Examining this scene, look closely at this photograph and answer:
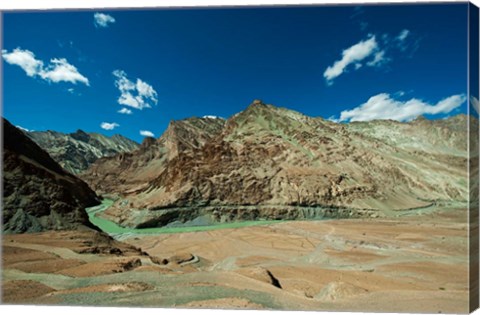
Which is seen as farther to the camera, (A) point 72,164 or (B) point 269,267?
(A) point 72,164

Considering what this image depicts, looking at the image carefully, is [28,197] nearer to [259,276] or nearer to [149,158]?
[259,276]

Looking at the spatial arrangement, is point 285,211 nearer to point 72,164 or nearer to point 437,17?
point 437,17

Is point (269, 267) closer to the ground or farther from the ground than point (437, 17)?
closer to the ground

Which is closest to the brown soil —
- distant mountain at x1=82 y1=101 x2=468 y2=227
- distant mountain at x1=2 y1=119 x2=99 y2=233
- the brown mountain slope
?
distant mountain at x1=2 y1=119 x2=99 y2=233

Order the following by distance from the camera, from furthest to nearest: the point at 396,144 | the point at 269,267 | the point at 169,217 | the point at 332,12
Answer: the point at 396,144
the point at 169,217
the point at 269,267
the point at 332,12

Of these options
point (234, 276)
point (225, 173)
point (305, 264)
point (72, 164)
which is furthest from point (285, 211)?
point (72, 164)

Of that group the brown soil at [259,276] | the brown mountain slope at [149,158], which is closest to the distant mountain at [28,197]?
the brown soil at [259,276]

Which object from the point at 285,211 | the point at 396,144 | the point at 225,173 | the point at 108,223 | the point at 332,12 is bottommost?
the point at 108,223

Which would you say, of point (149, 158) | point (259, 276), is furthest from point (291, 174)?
point (149, 158)
